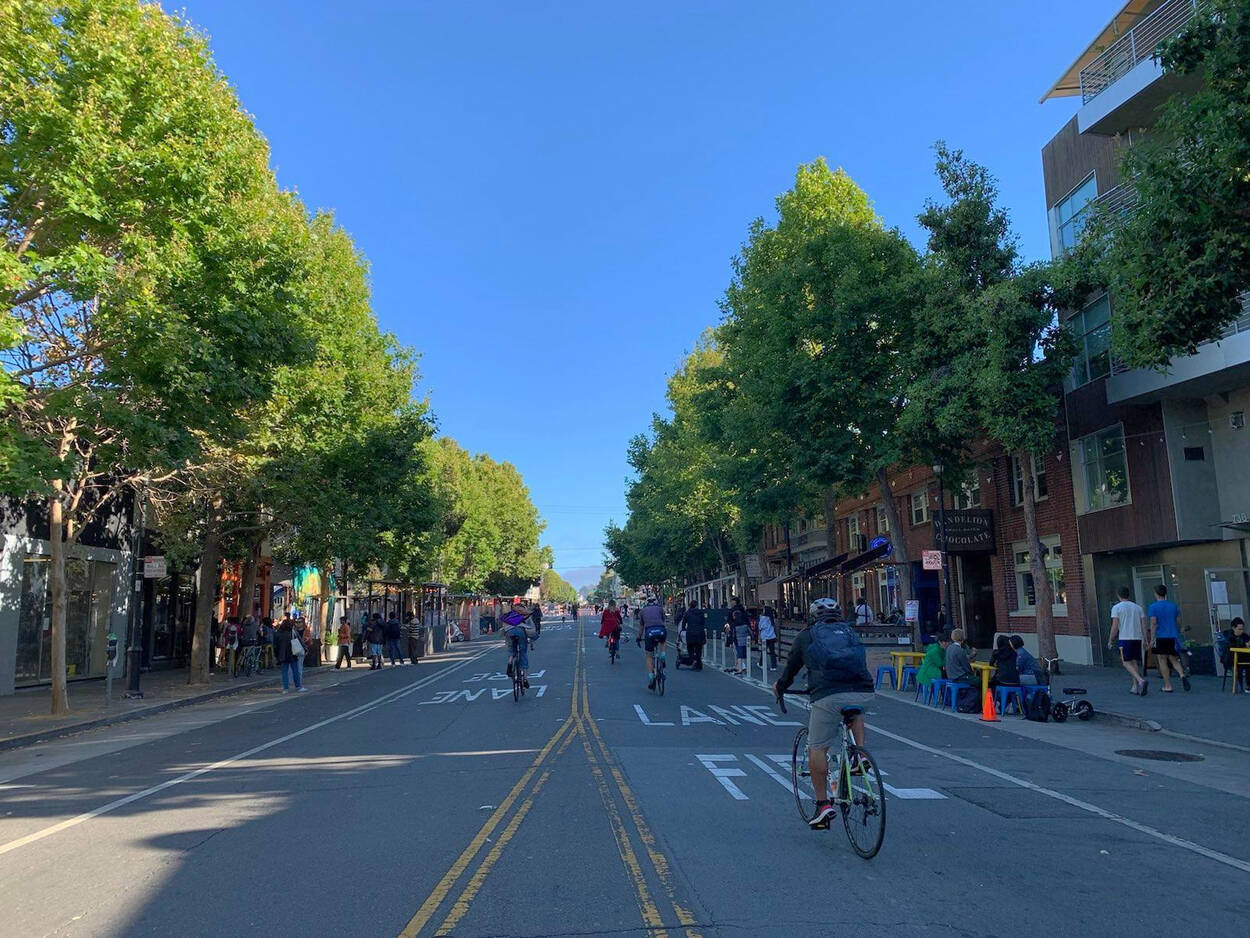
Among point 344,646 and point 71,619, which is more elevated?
point 71,619

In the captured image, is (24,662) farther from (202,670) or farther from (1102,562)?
(1102,562)

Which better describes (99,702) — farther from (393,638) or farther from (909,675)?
(909,675)

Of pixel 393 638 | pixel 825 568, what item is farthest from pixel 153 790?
pixel 825 568

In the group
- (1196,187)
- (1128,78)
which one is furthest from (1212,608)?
(1196,187)

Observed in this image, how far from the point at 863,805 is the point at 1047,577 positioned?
2192 centimetres

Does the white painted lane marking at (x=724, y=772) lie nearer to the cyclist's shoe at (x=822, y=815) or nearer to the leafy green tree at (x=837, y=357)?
the cyclist's shoe at (x=822, y=815)

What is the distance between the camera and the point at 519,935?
15.9 feet

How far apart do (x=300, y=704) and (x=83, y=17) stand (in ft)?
43.3

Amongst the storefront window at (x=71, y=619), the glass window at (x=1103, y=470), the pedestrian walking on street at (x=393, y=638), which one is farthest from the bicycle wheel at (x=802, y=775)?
the pedestrian walking on street at (x=393, y=638)

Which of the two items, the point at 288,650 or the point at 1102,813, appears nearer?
the point at 1102,813

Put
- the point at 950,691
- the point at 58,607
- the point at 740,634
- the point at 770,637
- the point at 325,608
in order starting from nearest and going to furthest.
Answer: the point at 950,691 < the point at 58,607 < the point at 770,637 < the point at 740,634 < the point at 325,608

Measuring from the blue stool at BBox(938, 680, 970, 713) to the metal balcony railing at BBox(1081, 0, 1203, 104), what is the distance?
13.3 metres

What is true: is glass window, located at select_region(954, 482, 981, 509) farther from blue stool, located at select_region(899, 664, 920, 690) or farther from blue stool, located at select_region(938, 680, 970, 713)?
blue stool, located at select_region(938, 680, 970, 713)

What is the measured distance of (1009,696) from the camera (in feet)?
48.7
